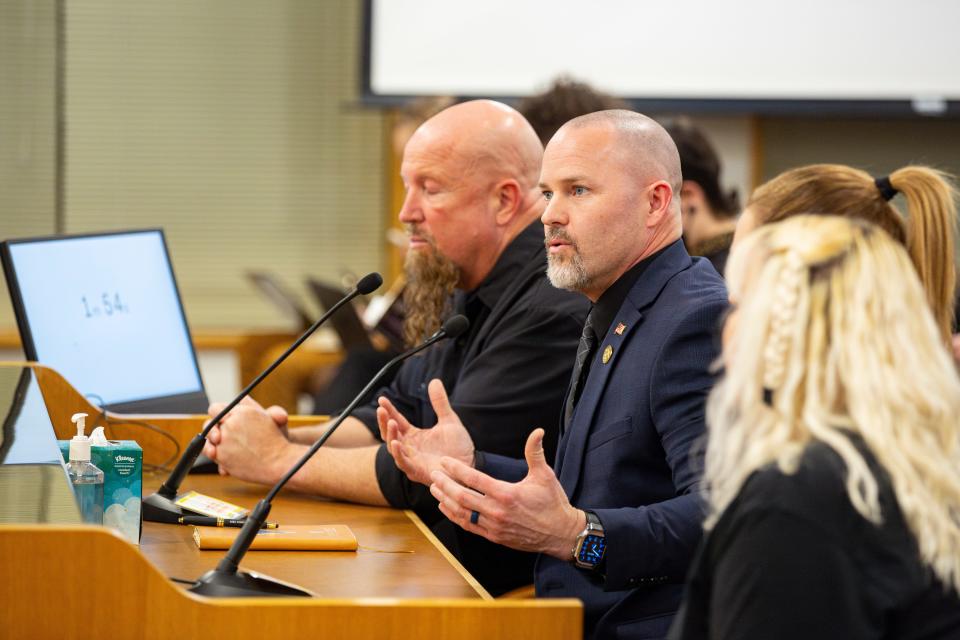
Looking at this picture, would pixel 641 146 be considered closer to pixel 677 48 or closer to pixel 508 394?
pixel 508 394

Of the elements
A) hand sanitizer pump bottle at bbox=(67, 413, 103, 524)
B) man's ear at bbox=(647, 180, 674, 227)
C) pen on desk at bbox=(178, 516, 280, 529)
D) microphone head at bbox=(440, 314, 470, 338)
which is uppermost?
man's ear at bbox=(647, 180, 674, 227)

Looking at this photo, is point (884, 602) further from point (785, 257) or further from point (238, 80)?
point (238, 80)

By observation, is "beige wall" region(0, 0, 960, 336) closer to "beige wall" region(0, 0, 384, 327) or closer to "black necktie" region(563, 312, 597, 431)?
"beige wall" region(0, 0, 384, 327)

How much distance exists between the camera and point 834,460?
122 cm

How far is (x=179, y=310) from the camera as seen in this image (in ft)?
9.72

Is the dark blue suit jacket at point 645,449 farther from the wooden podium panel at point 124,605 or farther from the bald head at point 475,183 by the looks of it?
the bald head at point 475,183

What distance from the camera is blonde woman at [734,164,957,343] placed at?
2004 mm

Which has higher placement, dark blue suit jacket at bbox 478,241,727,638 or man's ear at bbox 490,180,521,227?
man's ear at bbox 490,180,521,227

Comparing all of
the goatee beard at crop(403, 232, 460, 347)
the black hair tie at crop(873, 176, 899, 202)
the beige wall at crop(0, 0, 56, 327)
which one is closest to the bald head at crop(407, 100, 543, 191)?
the goatee beard at crop(403, 232, 460, 347)

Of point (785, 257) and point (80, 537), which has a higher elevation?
point (785, 257)

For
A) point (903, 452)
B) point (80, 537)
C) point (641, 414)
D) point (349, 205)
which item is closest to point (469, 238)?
point (641, 414)

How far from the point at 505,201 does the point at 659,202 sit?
63cm

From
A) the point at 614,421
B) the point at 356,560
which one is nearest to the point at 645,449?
the point at 614,421

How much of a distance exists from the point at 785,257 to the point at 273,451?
4.75 feet
